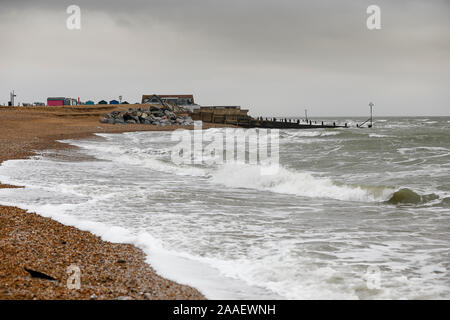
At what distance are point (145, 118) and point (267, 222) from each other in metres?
51.7

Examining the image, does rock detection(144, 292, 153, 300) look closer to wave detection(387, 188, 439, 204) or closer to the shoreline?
the shoreline

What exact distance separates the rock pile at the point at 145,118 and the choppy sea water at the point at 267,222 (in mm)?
41418

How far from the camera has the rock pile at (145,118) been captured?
2186 inches

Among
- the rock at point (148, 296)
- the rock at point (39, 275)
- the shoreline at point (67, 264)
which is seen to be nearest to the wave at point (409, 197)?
the shoreline at point (67, 264)

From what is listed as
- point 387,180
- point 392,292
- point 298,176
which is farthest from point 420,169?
point 392,292

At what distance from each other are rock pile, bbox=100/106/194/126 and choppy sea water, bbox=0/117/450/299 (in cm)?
4142

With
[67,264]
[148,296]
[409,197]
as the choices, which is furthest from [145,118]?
[148,296]

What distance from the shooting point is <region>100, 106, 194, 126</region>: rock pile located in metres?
55.5

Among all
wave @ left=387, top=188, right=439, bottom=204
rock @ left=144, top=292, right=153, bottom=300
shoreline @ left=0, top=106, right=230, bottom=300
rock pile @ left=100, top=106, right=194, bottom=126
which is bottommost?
wave @ left=387, top=188, right=439, bottom=204

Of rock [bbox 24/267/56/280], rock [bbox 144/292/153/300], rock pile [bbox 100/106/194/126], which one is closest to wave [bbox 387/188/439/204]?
rock [bbox 144/292/153/300]

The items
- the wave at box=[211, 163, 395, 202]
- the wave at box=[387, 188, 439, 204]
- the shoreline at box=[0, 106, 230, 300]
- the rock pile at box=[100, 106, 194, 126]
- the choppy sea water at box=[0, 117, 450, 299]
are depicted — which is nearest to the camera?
the shoreline at box=[0, 106, 230, 300]

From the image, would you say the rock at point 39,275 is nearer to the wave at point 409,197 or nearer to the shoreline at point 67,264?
the shoreline at point 67,264

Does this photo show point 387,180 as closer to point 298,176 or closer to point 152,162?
point 298,176
